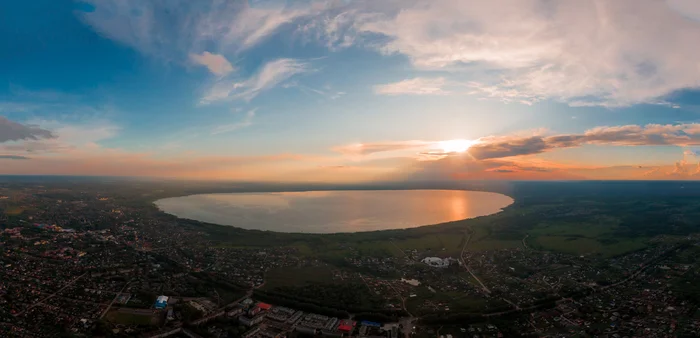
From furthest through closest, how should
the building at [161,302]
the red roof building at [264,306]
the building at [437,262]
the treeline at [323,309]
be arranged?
the building at [437,262], the red roof building at [264,306], the building at [161,302], the treeline at [323,309]

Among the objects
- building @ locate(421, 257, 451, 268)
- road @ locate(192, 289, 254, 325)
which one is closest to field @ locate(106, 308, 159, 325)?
road @ locate(192, 289, 254, 325)

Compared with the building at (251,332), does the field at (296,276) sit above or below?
above

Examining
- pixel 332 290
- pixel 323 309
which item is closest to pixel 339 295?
pixel 332 290

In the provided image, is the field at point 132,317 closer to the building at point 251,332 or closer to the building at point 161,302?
the building at point 161,302

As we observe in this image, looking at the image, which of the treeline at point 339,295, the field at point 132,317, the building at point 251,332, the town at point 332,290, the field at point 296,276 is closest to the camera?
the building at point 251,332

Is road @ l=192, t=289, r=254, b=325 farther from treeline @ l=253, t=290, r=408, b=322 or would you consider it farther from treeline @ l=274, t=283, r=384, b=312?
treeline @ l=274, t=283, r=384, b=312

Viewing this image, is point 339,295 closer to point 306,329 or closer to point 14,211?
point 306,329

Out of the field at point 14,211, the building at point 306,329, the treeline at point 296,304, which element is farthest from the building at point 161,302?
the field at point 14,211

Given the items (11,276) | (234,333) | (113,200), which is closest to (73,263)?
(11,276)
